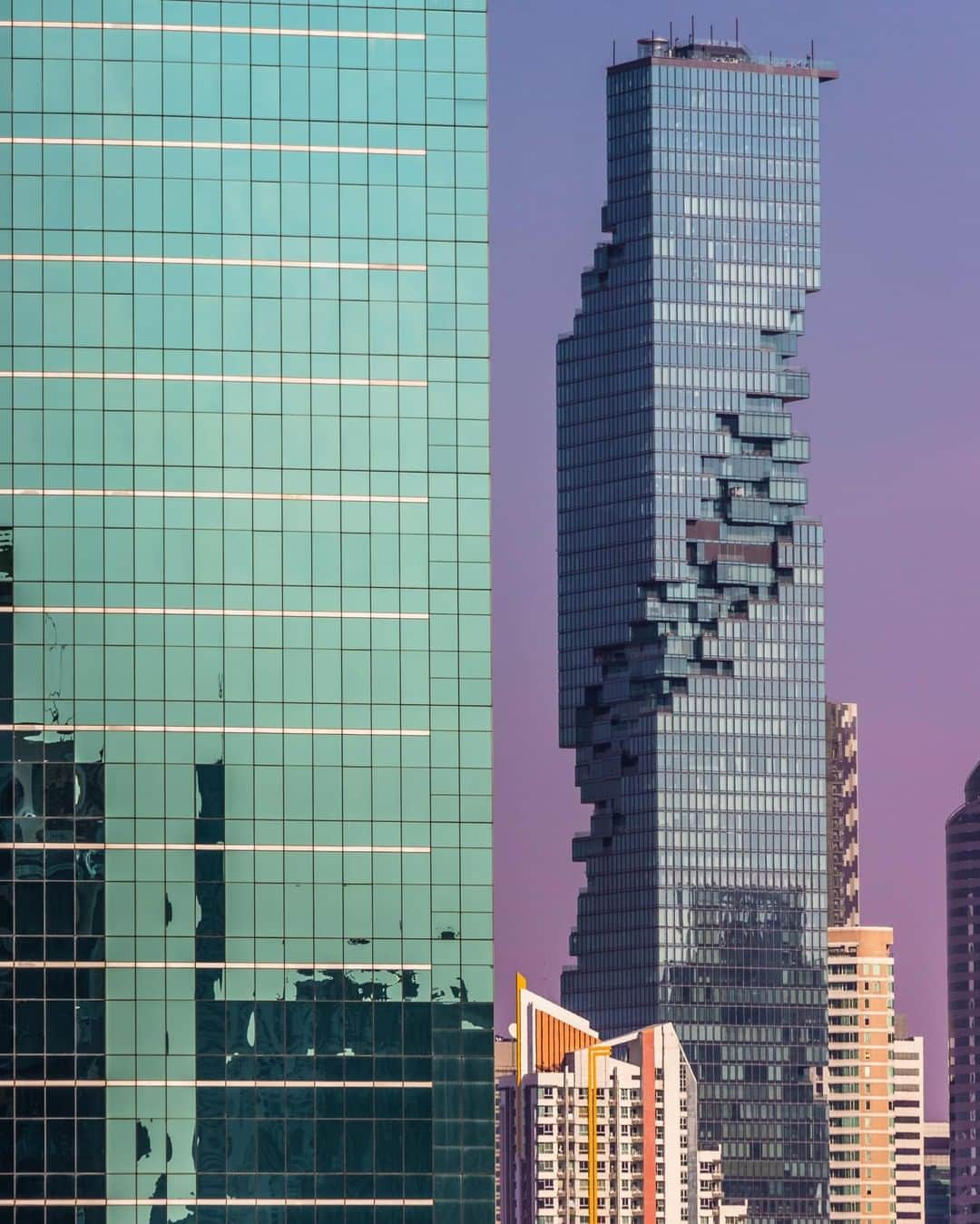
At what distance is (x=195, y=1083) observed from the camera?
413ft

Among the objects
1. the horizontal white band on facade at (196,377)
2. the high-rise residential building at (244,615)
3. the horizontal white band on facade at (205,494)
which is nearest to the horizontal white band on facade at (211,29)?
the high-rise residential building at (244,615)

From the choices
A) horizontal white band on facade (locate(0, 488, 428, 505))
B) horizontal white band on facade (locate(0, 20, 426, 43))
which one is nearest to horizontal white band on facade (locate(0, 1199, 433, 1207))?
horizontal white band on facade (locate(0, 488, 428, 505))

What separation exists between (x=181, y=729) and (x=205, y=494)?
9.80 m

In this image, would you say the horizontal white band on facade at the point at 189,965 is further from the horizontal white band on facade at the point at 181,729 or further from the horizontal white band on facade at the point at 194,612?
the horizontal white band on facade at the point at 194,612

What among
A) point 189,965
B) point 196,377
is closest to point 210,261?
point 196,377

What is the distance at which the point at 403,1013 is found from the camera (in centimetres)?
12775

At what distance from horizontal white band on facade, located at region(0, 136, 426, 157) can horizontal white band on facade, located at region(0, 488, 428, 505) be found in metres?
14.4

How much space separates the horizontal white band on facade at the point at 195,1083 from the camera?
4951 inches

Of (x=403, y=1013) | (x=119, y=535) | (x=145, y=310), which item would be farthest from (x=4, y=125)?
(x=403, y=1013)

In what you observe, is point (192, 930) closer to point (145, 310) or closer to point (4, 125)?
point (145, 310)

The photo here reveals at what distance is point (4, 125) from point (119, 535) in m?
17.9

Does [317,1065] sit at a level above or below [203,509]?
below

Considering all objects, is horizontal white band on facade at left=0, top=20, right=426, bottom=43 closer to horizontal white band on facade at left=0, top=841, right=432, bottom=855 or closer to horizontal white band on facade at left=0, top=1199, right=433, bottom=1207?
horizontal white band on facade at left=0, top=841, right=432, bottom=855

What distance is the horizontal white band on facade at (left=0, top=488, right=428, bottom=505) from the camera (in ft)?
431
